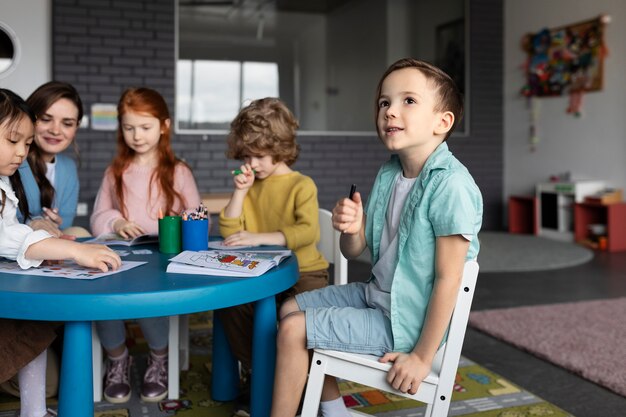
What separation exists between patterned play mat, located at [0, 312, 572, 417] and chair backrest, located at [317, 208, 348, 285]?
0.39m

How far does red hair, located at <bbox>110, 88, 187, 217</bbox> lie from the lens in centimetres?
214

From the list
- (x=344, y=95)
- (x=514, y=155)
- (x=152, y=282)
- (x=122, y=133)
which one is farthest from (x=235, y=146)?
→ (x=514, y=155)

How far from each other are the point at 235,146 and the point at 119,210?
52 cm

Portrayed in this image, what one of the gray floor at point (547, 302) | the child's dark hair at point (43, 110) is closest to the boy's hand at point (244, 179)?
the child's dark hair at point (43, 110)

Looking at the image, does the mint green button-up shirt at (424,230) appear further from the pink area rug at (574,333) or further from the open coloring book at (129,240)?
the pink area rug at (574,333)

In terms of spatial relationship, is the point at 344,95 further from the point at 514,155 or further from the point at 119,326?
the point at 119,326

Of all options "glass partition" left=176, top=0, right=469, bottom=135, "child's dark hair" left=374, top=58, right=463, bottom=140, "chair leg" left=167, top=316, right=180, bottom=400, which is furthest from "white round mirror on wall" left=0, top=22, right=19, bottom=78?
"child's dark hair" left=374, top=58, right=463, bottom=140

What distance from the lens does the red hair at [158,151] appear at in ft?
7.01

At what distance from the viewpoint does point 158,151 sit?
2273mm

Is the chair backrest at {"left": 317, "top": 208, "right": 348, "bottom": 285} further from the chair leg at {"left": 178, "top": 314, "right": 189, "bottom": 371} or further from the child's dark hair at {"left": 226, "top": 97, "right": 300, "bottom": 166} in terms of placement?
the chair leg at {"left": 178, "top": 314, "right": 189, "bottom": 371}

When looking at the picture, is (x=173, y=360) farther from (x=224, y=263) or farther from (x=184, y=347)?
(x=224, y=263)

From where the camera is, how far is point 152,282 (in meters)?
1.30

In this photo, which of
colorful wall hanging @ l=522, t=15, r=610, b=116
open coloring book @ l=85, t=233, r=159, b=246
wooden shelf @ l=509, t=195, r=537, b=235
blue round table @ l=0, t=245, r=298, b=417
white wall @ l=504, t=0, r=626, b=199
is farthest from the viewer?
wooden shelf @ l=509, t=195, r=537, b=235

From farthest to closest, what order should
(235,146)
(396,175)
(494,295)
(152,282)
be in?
(494,295)
(235,146)
(396,175)
(152,282)
